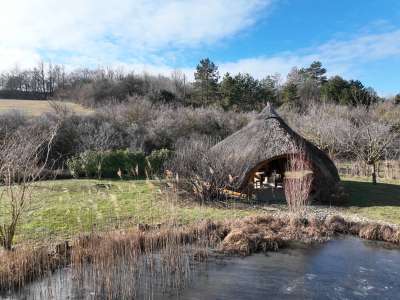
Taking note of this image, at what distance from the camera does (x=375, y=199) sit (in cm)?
1352

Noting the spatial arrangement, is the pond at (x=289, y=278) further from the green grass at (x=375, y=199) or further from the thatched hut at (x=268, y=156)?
the thatched hut at (x=268, y=156)

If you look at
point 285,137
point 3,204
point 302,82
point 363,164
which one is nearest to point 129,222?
point 3,204

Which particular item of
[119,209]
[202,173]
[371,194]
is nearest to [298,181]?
[202,173]

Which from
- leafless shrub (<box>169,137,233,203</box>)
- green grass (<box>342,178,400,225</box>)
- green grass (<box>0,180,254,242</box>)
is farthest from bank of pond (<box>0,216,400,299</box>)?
leafless shrub (<box>169,137,233,203</box>)

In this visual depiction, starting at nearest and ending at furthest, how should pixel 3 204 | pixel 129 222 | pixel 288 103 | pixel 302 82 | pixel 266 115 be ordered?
1. pixel 129 222
2. pixel 3 204
3. pixel 266 115
4. pixel 288 103
5. pixel 302 82

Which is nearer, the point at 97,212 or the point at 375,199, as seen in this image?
the point at 97,212

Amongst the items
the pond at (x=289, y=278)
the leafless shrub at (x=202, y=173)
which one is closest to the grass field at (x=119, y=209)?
the leafless shrub at (x=202, y=173)

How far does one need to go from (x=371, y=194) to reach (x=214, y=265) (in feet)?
28.9

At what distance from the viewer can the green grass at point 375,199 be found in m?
11.5

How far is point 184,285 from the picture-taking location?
6852 millimetres

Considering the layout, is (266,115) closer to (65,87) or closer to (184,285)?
(184,285)

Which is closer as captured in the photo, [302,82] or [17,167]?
[17,167]

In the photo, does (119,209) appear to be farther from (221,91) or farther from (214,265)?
(221,91)

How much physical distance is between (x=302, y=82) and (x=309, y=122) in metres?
21.6
